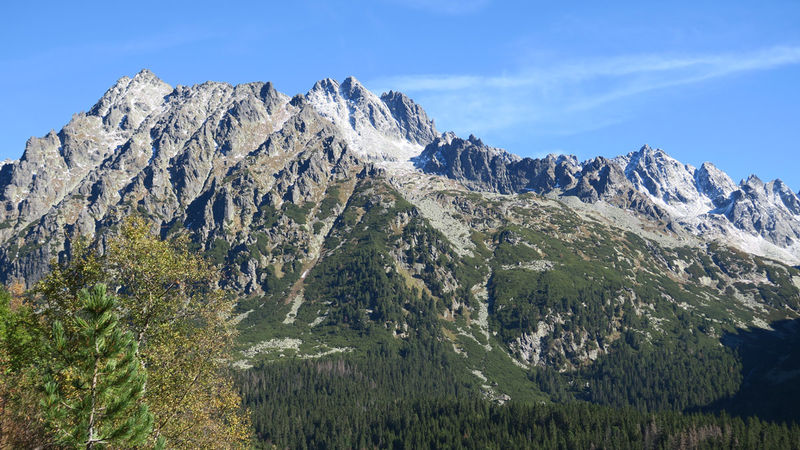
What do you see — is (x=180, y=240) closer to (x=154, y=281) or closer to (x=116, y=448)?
(x=154, y=281)

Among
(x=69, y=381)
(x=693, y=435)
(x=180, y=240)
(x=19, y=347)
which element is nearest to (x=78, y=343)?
(x=69, y=381)

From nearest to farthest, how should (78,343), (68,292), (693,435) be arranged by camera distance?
(78,343) → (68,292) → (693,435)

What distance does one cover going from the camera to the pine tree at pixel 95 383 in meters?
25.6

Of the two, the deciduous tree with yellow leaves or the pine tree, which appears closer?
the pine tree

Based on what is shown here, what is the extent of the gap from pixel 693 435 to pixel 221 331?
725ft

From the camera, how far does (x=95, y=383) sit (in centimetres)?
2620

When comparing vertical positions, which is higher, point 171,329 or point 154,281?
point 154,281

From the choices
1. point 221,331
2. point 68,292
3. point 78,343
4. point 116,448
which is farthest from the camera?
point 221,331

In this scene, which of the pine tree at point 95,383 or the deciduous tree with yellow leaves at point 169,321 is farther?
the deciduous tree with yellow leaves at point 169,321

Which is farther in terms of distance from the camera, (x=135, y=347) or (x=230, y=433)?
(x=230, y=433)

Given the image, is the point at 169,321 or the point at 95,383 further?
the point at 169,321

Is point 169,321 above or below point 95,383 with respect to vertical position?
above

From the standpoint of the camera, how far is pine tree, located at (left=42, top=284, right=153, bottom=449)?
25609 millimetres

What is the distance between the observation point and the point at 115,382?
26.5 metres
